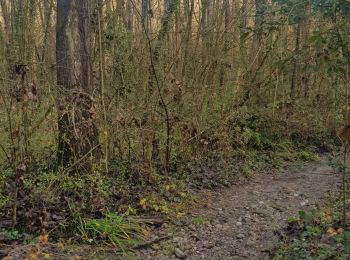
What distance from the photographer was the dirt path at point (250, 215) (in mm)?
4777

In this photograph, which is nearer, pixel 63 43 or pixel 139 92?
pixel 63 43

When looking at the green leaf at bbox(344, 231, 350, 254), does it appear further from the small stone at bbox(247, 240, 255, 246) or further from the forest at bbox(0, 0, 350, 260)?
the small stone at bbox(247, 240, 255, 246)

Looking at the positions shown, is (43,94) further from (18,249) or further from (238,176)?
(238,176)

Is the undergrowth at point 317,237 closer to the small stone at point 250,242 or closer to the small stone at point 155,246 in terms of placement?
the small stone at point 250,242

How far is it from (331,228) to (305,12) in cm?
239

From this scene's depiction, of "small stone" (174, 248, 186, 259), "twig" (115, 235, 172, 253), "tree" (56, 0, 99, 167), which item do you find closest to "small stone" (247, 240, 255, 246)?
"small stone" (174, 248, 186, 259)

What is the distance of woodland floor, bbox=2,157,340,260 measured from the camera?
4738 millimetres

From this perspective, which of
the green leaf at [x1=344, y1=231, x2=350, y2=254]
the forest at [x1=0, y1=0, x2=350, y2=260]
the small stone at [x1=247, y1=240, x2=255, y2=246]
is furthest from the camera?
the small stone at [x1=247, y1=240, x2=255, y2=246]

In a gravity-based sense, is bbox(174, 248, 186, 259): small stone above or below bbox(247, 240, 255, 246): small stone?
below

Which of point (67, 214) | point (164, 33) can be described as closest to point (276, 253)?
point (67, 214)

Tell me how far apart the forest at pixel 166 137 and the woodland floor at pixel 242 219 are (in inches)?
0.9

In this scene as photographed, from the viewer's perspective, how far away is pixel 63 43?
580cm

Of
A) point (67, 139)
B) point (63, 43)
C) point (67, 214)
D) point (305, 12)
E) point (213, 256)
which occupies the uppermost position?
point (305, 12)

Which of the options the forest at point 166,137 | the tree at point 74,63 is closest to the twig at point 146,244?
the forest at point 166,137
